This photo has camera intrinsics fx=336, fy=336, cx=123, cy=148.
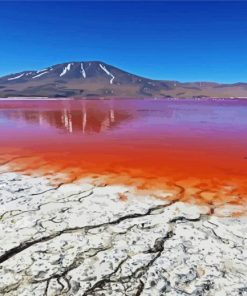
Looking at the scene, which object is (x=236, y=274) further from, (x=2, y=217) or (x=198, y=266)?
(x=2, y=217)

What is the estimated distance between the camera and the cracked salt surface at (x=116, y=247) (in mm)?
2664

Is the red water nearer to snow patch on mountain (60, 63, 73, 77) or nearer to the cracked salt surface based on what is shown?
the cracked salt surface

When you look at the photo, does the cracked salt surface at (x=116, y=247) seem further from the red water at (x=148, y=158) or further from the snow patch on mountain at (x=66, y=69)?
the snow patch on mountain at (x=66, y=69)

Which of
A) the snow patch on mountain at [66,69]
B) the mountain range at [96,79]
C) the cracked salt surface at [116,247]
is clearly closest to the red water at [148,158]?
the cracked salt surface at [116,247]

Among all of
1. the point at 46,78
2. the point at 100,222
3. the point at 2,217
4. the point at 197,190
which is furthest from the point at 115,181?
the point at 46,78

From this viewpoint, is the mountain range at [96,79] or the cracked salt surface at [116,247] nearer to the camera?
the cracked salt surface at [116,247]

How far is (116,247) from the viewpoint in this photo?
3.18m

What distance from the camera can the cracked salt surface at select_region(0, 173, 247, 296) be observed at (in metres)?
2.66

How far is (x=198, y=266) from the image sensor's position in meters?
2.91

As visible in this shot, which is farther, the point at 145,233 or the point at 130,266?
the point at 145,233

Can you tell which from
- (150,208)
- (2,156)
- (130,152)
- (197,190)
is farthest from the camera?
(130,152)

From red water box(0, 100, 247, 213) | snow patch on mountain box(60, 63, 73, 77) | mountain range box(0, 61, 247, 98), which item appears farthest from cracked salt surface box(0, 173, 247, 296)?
snow patch on mountain box(60, 63, 73, 77)

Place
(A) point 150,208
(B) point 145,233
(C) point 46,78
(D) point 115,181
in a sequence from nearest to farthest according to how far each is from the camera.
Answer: (B) point 145,233, (A) point 150,208, (D) point 115,181, (C) point 46,78

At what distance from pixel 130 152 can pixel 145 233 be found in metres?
4.48
